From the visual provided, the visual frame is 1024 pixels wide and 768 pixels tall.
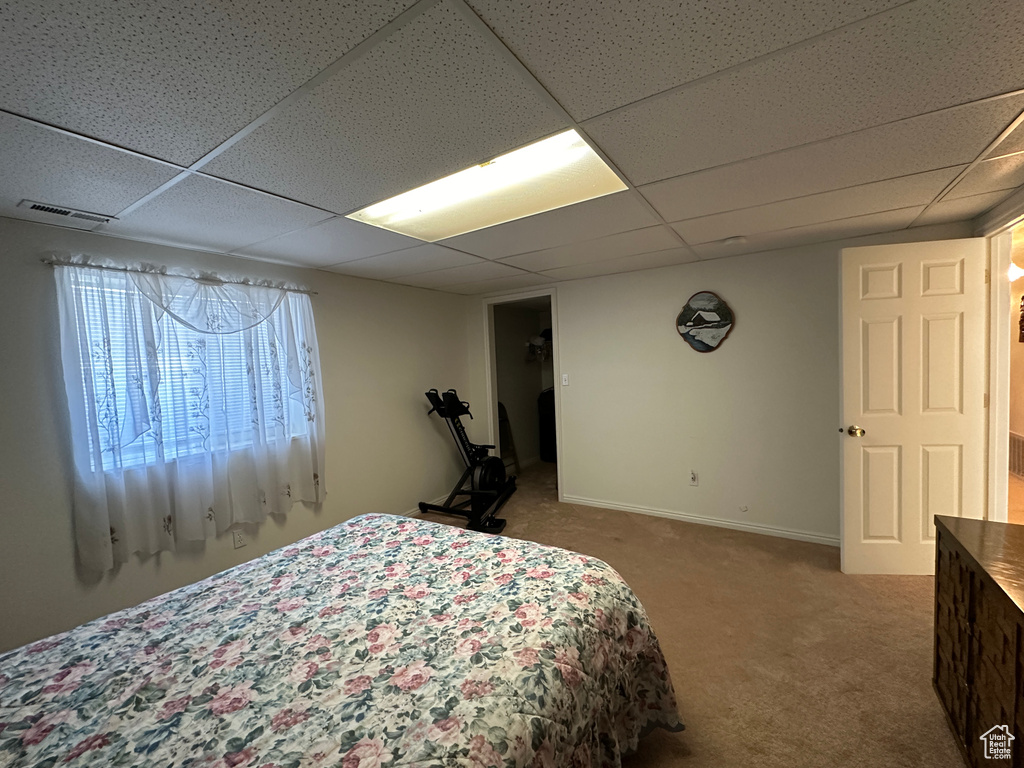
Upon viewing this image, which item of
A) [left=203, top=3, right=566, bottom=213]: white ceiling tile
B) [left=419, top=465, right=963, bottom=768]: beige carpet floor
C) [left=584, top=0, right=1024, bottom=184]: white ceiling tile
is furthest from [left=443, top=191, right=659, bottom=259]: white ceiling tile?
[left=419, top=465, right=963, bottom=768]: beige carpet floor

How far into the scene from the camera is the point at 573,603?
129 centimetres

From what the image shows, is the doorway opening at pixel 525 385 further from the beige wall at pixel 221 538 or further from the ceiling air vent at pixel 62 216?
the ceiling air vent at pixel 62 216

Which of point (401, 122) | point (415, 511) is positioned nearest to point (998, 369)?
point (401, 122)

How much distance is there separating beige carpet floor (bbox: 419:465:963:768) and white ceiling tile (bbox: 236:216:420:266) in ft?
8.09

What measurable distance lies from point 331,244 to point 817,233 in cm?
304

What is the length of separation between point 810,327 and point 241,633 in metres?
3.63

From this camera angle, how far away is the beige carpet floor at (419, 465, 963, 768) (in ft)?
4.68

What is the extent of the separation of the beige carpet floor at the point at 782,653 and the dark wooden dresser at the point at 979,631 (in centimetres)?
19

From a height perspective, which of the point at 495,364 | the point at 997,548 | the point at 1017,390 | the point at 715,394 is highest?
the point at 495,364

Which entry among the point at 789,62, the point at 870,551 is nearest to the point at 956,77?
the point at 789,62

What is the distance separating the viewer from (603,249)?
2.77 meters

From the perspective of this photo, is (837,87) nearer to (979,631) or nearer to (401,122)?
(401,122)

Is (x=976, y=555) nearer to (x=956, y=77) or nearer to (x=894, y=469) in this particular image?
(x=956, y=77)

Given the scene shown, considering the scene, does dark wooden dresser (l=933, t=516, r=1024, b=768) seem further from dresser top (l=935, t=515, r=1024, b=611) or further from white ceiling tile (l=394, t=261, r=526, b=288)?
white ceiling tile (l=394, t=261, r=526, b=288)
